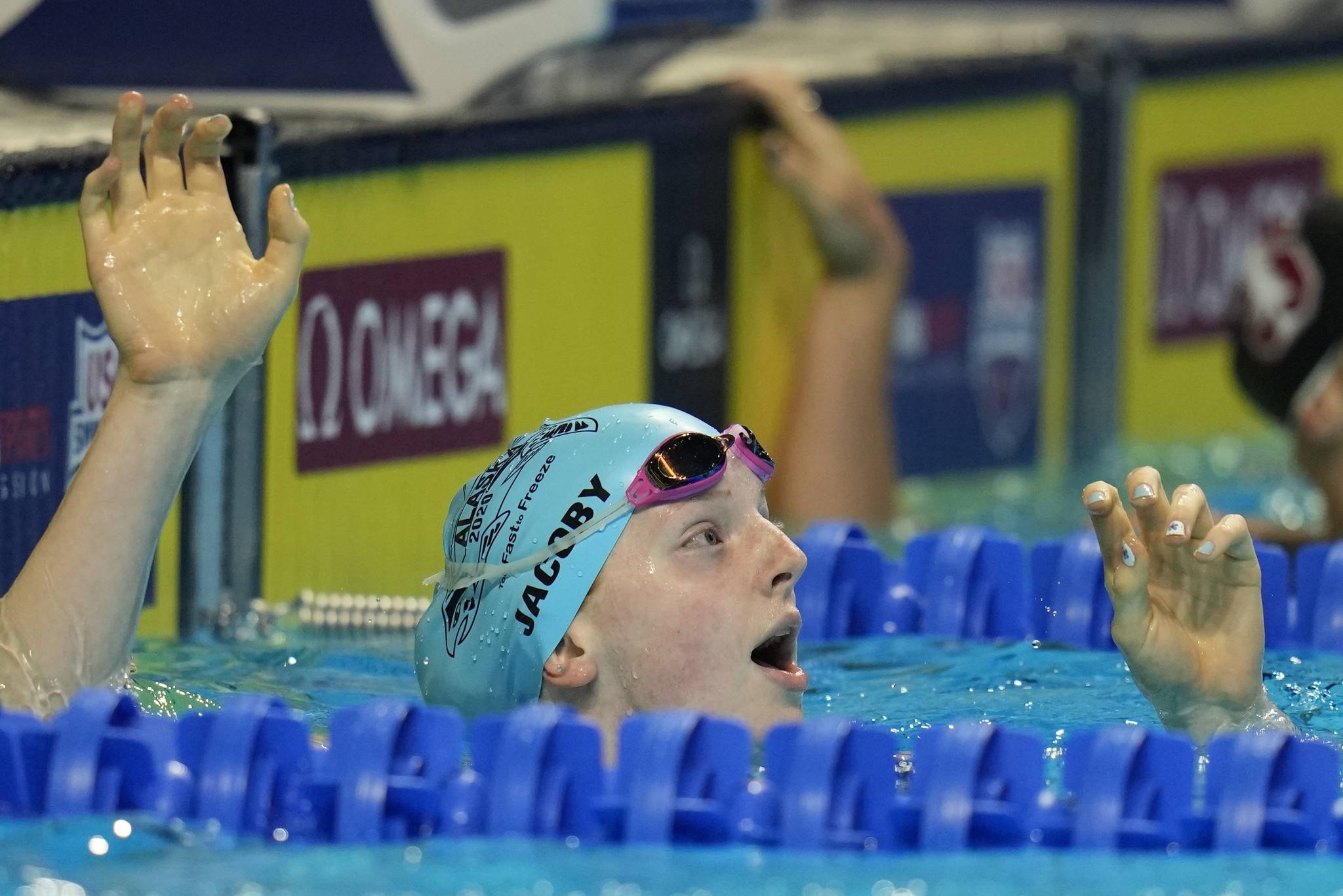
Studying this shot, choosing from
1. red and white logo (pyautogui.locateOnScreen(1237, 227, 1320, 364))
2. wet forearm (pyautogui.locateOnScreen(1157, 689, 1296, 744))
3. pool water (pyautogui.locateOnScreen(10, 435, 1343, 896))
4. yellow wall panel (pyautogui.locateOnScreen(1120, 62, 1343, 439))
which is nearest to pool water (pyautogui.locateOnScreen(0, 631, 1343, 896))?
pool water (pyautogui.locateOnScreen(10, 435, 1343, 896))

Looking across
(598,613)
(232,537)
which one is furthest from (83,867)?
(232,537)

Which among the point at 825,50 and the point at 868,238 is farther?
the point at 825,50

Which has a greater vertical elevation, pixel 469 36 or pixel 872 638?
pixel 469 36

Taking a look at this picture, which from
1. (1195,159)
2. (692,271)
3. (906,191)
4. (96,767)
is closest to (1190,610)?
(96,767)

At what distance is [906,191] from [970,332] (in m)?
0.37

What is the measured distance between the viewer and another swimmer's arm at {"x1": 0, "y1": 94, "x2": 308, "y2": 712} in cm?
277

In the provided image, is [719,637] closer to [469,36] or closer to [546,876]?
[546,876]

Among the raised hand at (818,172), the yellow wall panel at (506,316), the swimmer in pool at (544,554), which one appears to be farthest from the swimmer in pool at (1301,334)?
the swimmer in pool at (544,554)

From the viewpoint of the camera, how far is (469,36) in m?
4.25

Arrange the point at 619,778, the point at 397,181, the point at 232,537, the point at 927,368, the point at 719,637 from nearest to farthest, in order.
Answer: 1. the point at 619,778
2. the point at 719,637
3. the point at 232,537
4. the point at 397,181
5. the point at 927,368

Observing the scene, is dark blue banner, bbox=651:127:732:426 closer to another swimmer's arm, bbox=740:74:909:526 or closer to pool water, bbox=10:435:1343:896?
another swimmer's arm, bbox=740:74:909:526

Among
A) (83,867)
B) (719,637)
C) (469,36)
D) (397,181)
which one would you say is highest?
(469,36)

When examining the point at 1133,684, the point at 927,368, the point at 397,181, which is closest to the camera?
the point at 1133,684

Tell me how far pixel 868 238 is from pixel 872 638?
1.28 metres
